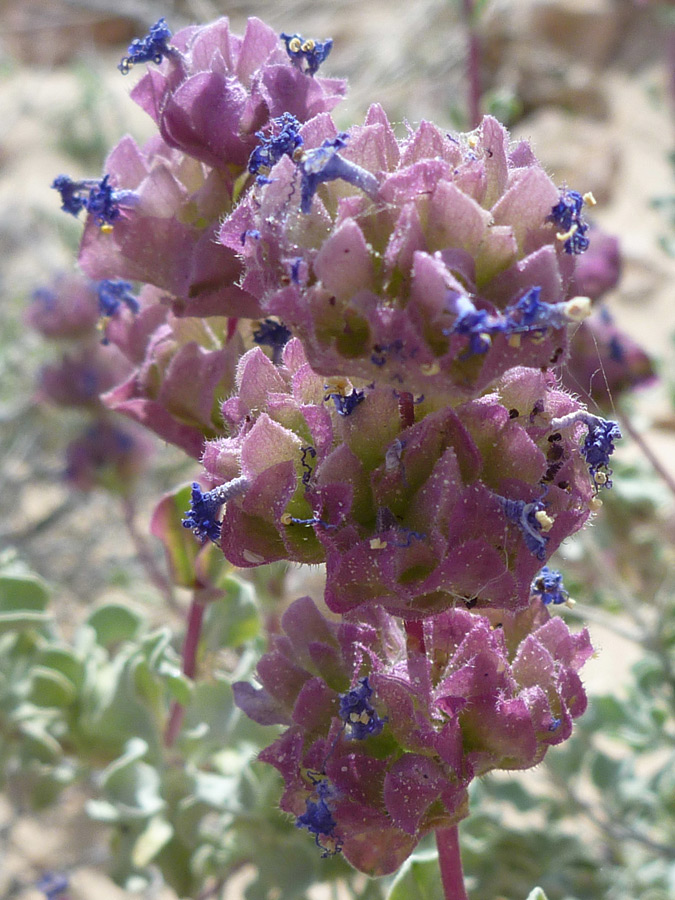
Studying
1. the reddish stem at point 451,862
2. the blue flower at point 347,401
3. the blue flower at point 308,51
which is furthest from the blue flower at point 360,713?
the blue flower at point 308,51

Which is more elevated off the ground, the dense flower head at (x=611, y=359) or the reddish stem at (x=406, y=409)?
the dense flower head at (x=611, y=359)

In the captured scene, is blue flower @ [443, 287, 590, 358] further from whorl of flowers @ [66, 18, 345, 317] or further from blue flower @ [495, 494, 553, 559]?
whorl of flowers @ [66, 18, 345, 317]

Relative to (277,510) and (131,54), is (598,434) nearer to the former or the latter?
(277,510)

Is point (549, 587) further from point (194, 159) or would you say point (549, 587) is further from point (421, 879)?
point (194, 159)

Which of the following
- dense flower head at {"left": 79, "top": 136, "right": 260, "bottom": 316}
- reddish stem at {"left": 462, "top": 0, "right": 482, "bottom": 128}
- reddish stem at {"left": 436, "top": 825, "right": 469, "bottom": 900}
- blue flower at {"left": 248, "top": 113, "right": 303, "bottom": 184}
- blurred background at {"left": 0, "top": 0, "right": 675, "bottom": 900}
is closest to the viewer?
blue flower at {"left": 248, "top": 113, "right": 303, "bottom": 184}

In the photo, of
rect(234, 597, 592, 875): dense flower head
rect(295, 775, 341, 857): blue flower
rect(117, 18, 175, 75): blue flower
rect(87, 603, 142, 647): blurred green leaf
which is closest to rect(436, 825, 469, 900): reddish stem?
rect(234, 597, 592, 875): dense flower head

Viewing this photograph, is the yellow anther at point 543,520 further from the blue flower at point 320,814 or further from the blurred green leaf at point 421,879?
the blurred green leaf at point 421,879
